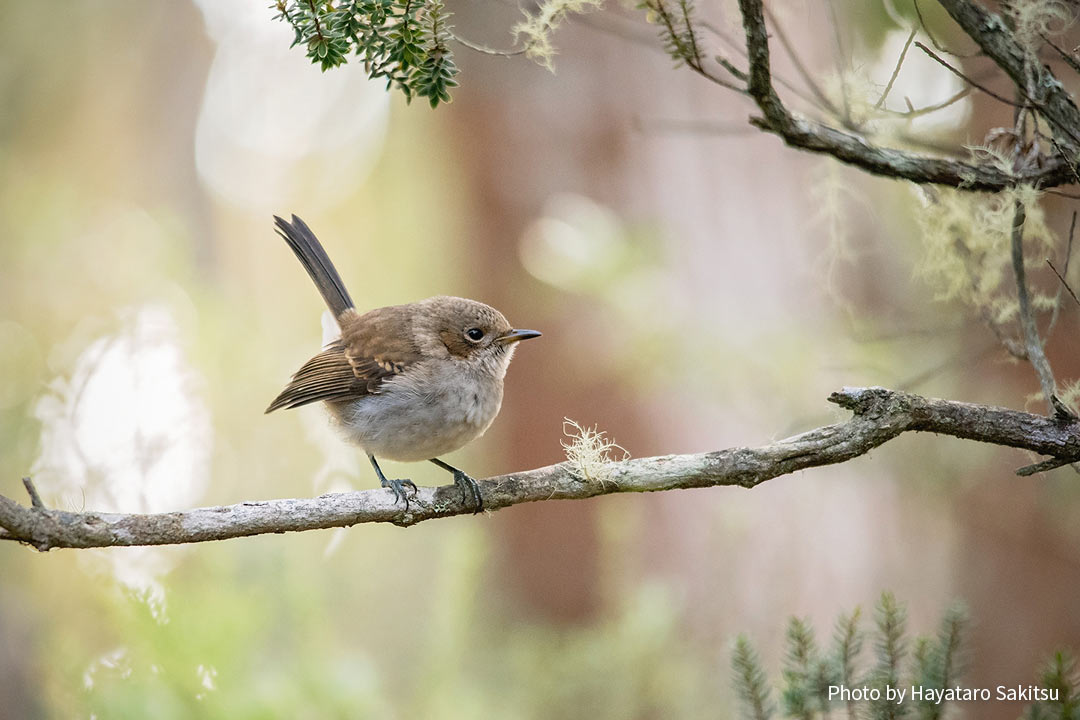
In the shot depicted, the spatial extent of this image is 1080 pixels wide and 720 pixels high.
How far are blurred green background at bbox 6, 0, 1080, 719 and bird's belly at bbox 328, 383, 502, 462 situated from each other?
1.21ft

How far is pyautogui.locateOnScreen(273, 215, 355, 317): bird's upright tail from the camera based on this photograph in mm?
3135

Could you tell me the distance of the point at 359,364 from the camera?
3.04 meters

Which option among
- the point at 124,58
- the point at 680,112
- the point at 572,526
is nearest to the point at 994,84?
the point at 680,112

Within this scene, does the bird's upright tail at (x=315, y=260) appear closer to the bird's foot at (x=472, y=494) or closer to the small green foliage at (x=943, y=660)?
the bird's foot at (x=472, y=494)

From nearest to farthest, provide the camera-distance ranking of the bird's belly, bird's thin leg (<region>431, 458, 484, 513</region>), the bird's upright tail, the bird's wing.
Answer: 1. bird's thin leg (<region>431, 458, 484, 513</region>)
2. the bird's belly
3. the bird's wing
4. the bird's upright tail

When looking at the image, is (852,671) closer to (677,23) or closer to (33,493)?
(677,23)

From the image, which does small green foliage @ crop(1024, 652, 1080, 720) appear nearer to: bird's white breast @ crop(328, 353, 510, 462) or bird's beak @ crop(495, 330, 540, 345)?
bird's white breast @ crop(328, 353, 510, 462)

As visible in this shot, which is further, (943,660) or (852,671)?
(852,671)

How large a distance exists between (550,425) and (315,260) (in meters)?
2.71

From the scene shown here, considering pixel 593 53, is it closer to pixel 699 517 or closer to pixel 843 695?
pixel 699 517

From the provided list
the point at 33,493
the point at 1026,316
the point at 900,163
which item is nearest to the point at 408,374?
the point at 33,493

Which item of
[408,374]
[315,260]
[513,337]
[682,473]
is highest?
[315,260]

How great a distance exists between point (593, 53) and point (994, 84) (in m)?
2.59

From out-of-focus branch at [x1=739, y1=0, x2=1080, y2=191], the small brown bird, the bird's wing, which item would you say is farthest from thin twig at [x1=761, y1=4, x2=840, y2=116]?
the bird's wing
